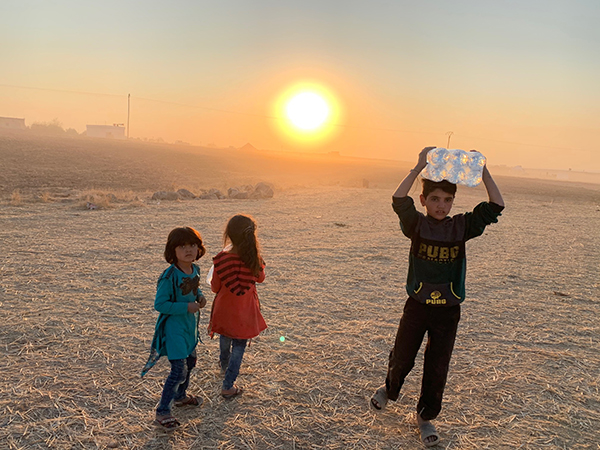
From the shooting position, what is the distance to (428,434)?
10.2 feet

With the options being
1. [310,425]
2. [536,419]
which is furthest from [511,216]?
[310,425]

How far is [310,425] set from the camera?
329 centimetres

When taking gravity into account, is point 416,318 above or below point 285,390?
above

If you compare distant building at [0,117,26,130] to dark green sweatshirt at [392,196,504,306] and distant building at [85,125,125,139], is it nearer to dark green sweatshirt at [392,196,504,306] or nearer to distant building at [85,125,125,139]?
distant building at [85,125,125,139]

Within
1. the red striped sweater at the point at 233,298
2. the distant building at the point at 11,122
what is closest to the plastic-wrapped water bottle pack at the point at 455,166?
the red striped sweater at the point at 233,298

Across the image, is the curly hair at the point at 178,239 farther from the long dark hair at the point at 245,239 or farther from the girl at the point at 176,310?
the long dark hair at the point at 245,239

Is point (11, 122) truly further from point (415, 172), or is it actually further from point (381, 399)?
point (415, 172)

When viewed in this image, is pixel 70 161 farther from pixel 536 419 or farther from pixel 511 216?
pixel 536 419

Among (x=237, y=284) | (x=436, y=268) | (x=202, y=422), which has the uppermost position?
(x=436, y=268)

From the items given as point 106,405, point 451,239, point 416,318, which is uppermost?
point 451,239

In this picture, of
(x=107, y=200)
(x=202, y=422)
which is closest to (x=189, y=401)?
(x=202, y=422)

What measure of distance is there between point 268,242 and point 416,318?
7371 millimetres

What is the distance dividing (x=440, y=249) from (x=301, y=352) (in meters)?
2.21

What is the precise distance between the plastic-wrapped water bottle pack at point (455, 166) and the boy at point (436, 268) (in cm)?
13
